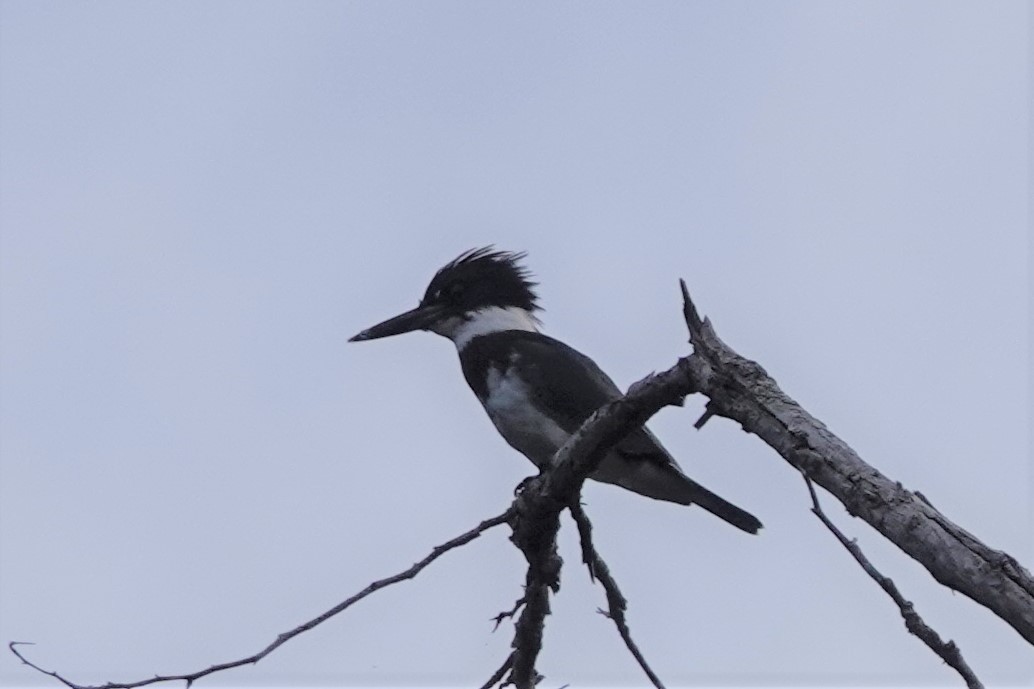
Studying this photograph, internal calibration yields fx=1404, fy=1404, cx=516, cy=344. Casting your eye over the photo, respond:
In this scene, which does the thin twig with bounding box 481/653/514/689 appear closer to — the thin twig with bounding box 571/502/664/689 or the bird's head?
the thin twig with bounding box 571/502/664/689

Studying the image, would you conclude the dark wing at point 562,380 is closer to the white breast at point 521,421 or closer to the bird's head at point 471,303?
the white breast at point 521,421

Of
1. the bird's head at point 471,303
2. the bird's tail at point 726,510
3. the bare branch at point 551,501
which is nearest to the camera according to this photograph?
the bare branch at point 551,501


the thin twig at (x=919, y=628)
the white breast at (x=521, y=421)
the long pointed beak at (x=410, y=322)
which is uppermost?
the long pointed beak at (x=410, y=322)

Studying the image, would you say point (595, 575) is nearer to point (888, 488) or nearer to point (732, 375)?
point (732, 375)

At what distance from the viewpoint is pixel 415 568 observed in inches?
124

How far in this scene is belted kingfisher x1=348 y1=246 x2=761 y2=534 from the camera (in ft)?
14.9

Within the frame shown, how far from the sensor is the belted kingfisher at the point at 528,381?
4.55 metres

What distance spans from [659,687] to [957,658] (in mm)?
840

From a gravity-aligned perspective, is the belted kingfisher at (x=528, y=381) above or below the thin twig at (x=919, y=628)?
above

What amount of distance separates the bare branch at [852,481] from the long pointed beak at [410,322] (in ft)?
8.71

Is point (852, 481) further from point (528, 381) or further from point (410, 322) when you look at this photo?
point (410, 322)

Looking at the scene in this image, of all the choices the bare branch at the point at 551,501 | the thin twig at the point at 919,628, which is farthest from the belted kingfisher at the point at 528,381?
the thin twig at the point at 919,628

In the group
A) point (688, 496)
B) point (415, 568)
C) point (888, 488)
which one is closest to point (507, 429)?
point (688, 496)

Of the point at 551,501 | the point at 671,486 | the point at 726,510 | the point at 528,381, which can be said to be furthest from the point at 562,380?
the point at 551,501
